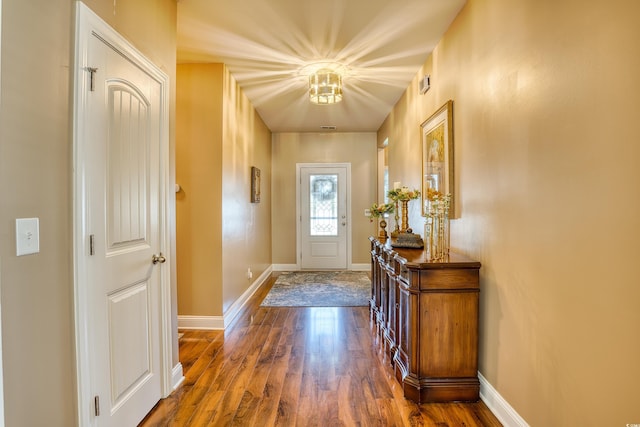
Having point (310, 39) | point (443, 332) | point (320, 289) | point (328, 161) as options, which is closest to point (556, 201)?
point (443, 332)

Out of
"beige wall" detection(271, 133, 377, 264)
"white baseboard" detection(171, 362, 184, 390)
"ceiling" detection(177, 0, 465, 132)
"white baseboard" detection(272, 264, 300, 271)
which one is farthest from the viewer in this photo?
"white baseboard" detection(272, 264, 300, 271)

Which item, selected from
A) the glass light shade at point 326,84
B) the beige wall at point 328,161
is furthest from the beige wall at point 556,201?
the beige wall at point 328,161

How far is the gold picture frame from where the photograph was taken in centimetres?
264

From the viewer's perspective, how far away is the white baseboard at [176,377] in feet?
7.49

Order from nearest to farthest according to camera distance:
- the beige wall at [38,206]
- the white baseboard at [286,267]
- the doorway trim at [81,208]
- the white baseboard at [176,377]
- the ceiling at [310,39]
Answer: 1. the beige wall at [38,206]
2. the doorway trim at [81,208]
3. the white baseboard at [176,377]
4. the ceiling at [310,39]
5. the white baseboard at [286,267]

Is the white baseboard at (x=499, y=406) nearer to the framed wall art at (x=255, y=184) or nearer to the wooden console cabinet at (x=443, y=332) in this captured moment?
the wooden console cabinet at (x=443, y=332)

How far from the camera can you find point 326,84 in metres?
3.41

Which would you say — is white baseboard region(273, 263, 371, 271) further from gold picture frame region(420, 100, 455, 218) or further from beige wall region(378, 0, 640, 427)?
beige wall region(378, 0, 640, 427)

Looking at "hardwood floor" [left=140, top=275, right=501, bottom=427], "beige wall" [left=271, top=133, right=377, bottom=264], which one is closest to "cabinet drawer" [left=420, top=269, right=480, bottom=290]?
"hardwood floor" [left=140, top=275, right=501, bottom=427]

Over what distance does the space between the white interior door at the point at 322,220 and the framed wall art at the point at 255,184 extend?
57.1 inches

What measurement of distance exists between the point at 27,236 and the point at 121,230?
22.1 inches

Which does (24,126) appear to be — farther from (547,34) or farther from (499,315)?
(499,315)

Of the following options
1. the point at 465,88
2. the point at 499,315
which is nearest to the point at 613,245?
the point at 499,315

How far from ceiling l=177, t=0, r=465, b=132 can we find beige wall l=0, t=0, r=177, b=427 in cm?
121
